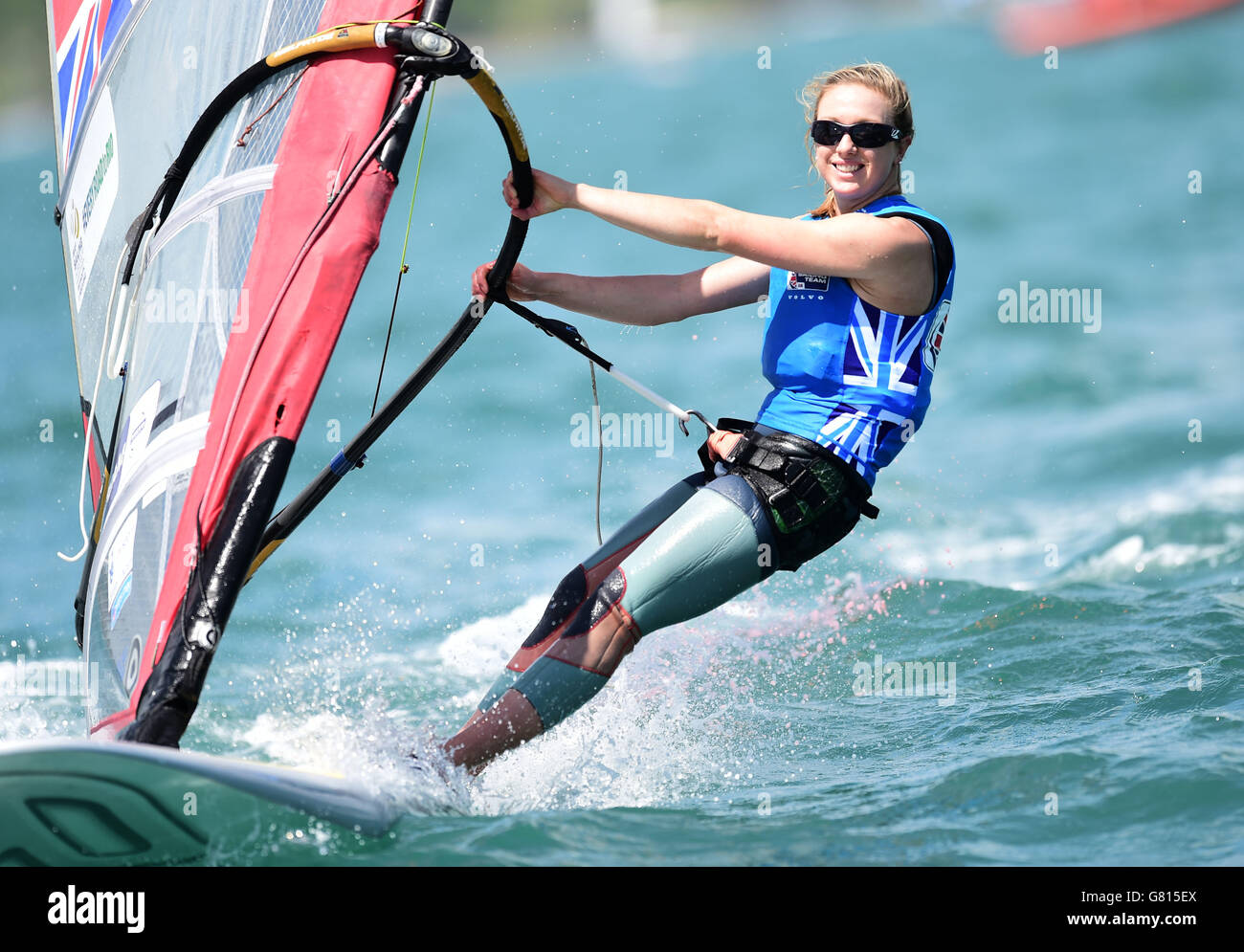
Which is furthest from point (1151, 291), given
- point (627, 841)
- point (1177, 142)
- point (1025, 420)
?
point (627, 841)

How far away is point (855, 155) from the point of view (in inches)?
132

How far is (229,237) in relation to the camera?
3463 millimetres

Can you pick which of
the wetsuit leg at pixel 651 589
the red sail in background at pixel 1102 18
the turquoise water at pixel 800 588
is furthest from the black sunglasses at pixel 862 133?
the red sail in background at pixel 1102 18

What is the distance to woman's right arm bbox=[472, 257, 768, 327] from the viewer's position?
12.4 feet

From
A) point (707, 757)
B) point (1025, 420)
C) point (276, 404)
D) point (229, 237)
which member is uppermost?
point (1025, 420)

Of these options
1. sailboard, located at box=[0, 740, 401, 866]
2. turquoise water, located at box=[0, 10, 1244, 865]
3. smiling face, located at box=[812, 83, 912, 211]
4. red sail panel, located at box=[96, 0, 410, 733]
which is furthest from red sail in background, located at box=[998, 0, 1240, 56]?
sailboard, located at box=[0, 740, 401, 866]

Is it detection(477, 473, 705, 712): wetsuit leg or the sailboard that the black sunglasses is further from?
the sailboard

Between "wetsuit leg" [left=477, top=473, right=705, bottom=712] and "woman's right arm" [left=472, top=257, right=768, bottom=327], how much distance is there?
54 cm

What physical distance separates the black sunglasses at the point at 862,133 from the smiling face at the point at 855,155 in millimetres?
12

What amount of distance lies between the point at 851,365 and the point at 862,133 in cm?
57

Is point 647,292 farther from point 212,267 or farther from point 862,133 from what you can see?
point 212,267

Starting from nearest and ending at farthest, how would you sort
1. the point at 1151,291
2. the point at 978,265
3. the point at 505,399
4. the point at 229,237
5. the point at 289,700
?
the point at 229,237, the point at 289,700, the point at 505,399, the point at 1151,291, the point at 978,265

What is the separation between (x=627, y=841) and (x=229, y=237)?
5.89 feet
